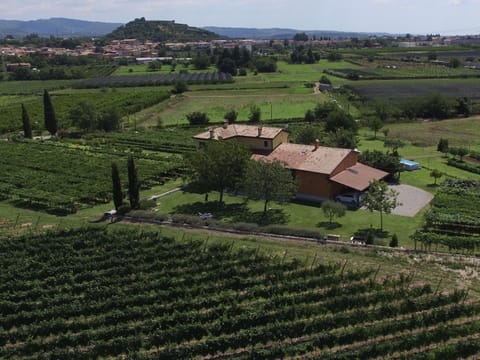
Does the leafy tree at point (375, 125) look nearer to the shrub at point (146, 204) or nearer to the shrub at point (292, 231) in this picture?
the shrub at point (146, 204)

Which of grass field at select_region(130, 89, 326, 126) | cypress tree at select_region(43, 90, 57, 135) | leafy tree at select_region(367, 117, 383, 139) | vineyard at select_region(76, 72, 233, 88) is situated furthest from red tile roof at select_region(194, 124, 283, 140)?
vineyard at select_region(76, 72, 233, 88)

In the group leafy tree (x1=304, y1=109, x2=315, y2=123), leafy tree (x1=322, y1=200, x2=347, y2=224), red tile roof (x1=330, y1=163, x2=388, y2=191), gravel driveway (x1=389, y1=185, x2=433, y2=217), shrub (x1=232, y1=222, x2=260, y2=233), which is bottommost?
gravel driveway (x1=389, y1=185, x2=433, y2=217)

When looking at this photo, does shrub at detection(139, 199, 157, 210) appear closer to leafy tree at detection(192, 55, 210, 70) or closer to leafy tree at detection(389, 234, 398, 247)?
leafy tree at detection(389, 234, 398, 247)

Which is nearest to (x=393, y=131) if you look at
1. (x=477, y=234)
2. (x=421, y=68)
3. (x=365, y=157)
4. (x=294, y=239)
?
(x=365, y=157)

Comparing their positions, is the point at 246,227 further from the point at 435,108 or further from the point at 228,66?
the point at 228,66

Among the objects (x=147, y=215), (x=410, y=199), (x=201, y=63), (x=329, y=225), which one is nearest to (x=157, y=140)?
(x=147, y=215)

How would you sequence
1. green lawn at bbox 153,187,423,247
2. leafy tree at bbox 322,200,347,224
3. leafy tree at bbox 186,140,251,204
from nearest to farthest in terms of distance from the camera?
green lawn at bbox 153,187,423,247 → leafy tree at bbox 322,200,347,224 → leafy tree at bbox 186,140,251,204
